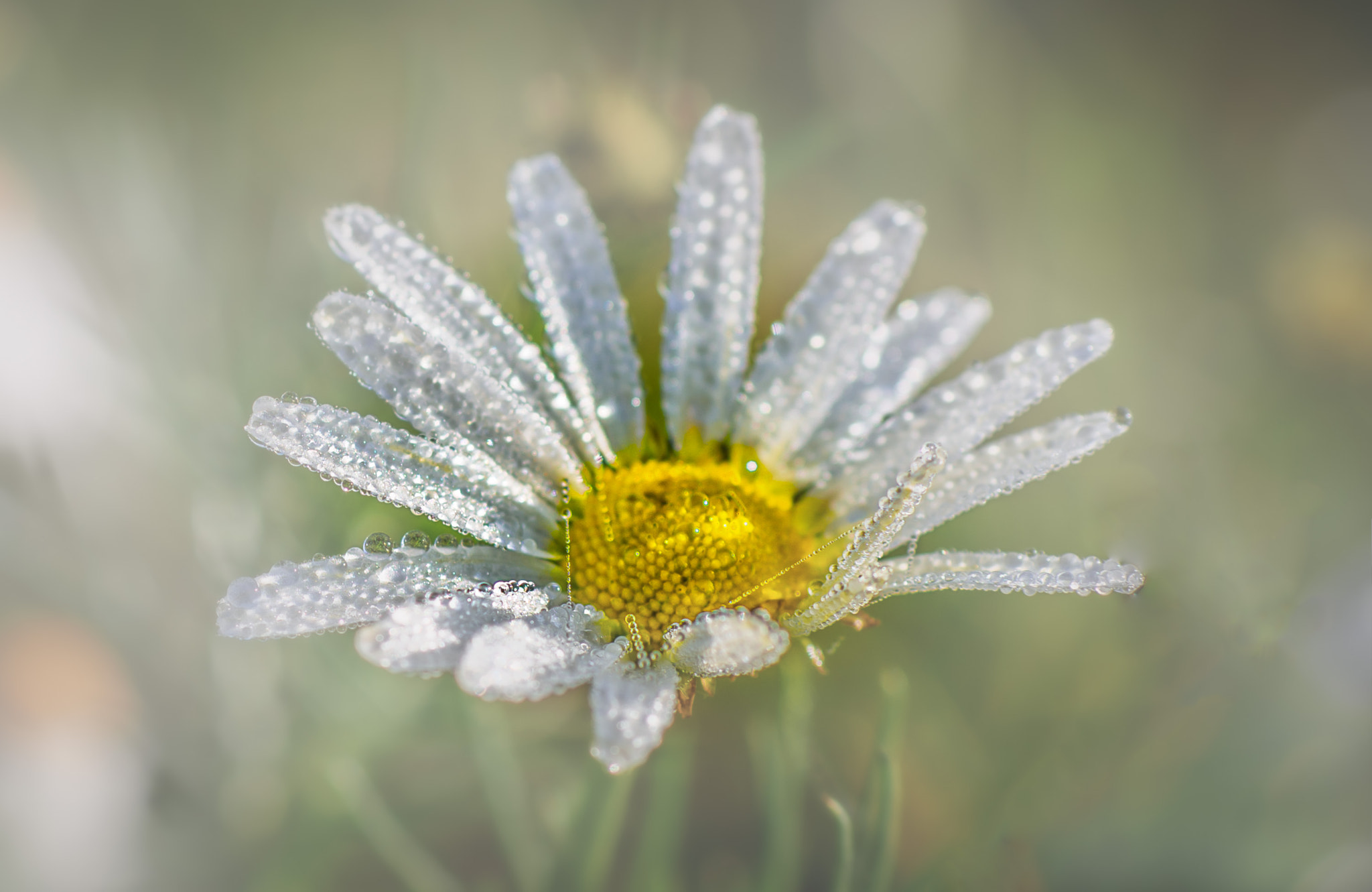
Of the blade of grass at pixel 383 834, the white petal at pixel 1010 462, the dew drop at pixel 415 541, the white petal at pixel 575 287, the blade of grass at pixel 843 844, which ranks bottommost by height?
the blade of grass at pixel 383 834

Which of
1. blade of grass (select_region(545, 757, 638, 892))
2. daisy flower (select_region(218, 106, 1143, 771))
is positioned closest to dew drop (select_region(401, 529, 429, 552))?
daisy flower (select_region(218, 106, 1143, 771))

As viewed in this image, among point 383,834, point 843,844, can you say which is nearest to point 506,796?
point 383,834

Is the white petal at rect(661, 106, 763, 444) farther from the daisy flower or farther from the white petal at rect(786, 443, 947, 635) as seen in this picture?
the white petal at rect(786, 443, 947, 635)

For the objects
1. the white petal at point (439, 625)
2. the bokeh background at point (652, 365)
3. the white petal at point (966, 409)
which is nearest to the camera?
the white petal at point (439, 625)

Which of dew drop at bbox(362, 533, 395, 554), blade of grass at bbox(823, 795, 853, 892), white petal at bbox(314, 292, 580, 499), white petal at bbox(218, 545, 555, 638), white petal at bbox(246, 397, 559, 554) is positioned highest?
white petal at bbox(314, 292, 580, 499)

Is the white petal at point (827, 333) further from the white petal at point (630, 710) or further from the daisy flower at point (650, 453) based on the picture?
the white petal at point (630, 710)

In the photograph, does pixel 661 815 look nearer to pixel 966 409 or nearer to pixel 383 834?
pixel 383 834

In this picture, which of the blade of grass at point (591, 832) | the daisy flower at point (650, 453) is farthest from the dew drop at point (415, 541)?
the blade of grass at point (591, 832)
